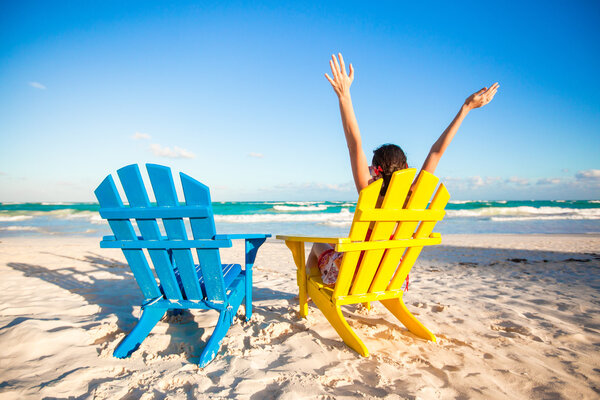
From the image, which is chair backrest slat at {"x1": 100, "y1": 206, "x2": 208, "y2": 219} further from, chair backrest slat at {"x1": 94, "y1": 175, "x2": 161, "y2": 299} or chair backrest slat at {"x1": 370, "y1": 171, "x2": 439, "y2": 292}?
chair backrest slat at {"x1": 370, "y1": 171, "x2": 439, "y2": 292}

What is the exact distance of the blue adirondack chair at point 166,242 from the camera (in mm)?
1977

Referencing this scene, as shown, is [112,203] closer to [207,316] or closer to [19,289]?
[207,316]

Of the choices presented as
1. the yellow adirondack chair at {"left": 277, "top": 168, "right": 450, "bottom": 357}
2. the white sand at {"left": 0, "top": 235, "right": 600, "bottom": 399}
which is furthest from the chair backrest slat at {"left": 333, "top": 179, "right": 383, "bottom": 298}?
the white sand at {"left": 0, "top": 235, "right": 600, "bottom": 399}

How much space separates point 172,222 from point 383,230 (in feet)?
4.70

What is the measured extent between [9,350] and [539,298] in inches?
194

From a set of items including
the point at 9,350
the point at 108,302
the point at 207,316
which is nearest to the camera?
the point at 9,350

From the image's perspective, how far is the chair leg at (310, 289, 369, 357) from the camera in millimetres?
2134

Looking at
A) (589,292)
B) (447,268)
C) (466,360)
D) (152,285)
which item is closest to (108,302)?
(152,285)

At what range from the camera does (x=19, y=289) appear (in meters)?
3.84

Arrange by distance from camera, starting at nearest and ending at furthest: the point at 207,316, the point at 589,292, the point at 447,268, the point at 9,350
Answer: the point at 9,350
the point at 207,316
the point at 589,292
the point at 447,268

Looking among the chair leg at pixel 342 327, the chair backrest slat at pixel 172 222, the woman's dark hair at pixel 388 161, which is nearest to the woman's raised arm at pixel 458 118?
the woman's dark hair at pixel 388 161

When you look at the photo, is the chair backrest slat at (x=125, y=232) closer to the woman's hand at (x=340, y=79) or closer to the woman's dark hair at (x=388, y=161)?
the woman's hand at (x=340, y=79)

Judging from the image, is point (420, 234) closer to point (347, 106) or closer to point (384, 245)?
point (384, 245)

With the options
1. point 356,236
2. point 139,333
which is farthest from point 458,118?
point 139,333
